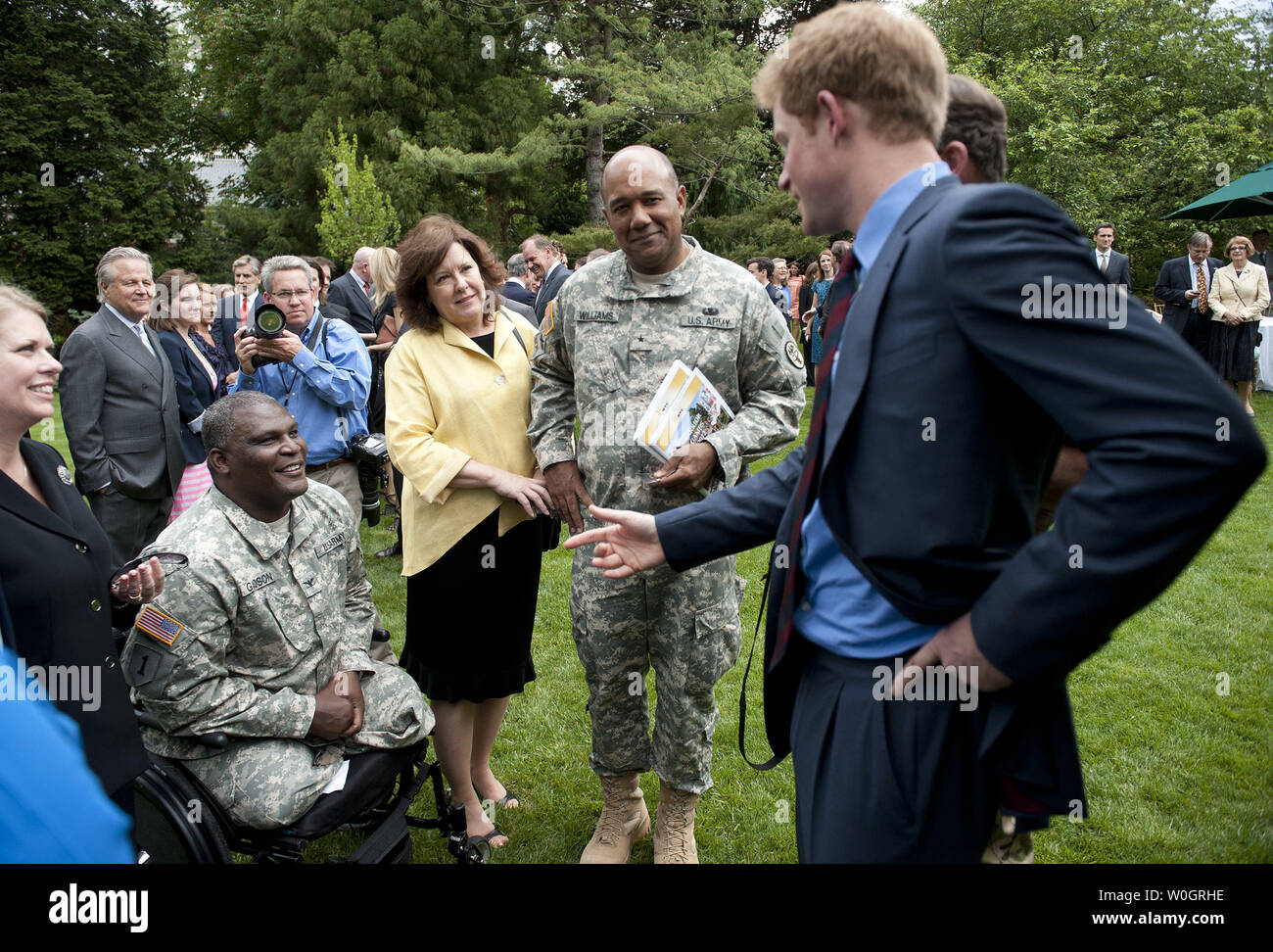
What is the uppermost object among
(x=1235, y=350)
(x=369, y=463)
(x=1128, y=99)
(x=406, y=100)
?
(x=406, y=100)

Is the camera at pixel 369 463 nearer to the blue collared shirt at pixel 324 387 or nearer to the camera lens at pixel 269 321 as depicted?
the blue collared shirt at pixel 324 387

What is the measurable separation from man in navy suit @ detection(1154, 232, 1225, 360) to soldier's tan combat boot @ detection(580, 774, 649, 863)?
12.2 meters

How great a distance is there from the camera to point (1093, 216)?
18.5 m

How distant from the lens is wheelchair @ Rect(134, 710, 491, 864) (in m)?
2.62

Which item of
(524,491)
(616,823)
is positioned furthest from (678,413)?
(616,823)

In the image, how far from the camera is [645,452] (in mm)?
3090

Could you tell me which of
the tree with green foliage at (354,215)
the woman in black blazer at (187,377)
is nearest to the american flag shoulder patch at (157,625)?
the woman in black blazer at (187,377)

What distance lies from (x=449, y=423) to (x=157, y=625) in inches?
47.0

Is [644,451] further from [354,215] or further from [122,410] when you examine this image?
[354,215]

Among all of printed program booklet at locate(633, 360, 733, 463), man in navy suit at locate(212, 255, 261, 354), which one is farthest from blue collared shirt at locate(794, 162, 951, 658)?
man in navy suit at locate(212, 255, 261, 354)

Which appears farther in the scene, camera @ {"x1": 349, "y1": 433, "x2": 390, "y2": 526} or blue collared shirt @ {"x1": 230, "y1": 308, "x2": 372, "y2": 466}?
camera @ {"x1": 349, "y1": 433, "x2": 390, "y2": 526}

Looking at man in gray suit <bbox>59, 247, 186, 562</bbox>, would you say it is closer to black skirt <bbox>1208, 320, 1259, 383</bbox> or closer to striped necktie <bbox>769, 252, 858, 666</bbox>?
striped necktie <bbox>769, 252, 858, 666</bbox>

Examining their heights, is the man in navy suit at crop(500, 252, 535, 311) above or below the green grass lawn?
above

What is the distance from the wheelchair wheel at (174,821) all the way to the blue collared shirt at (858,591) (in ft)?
6.25
